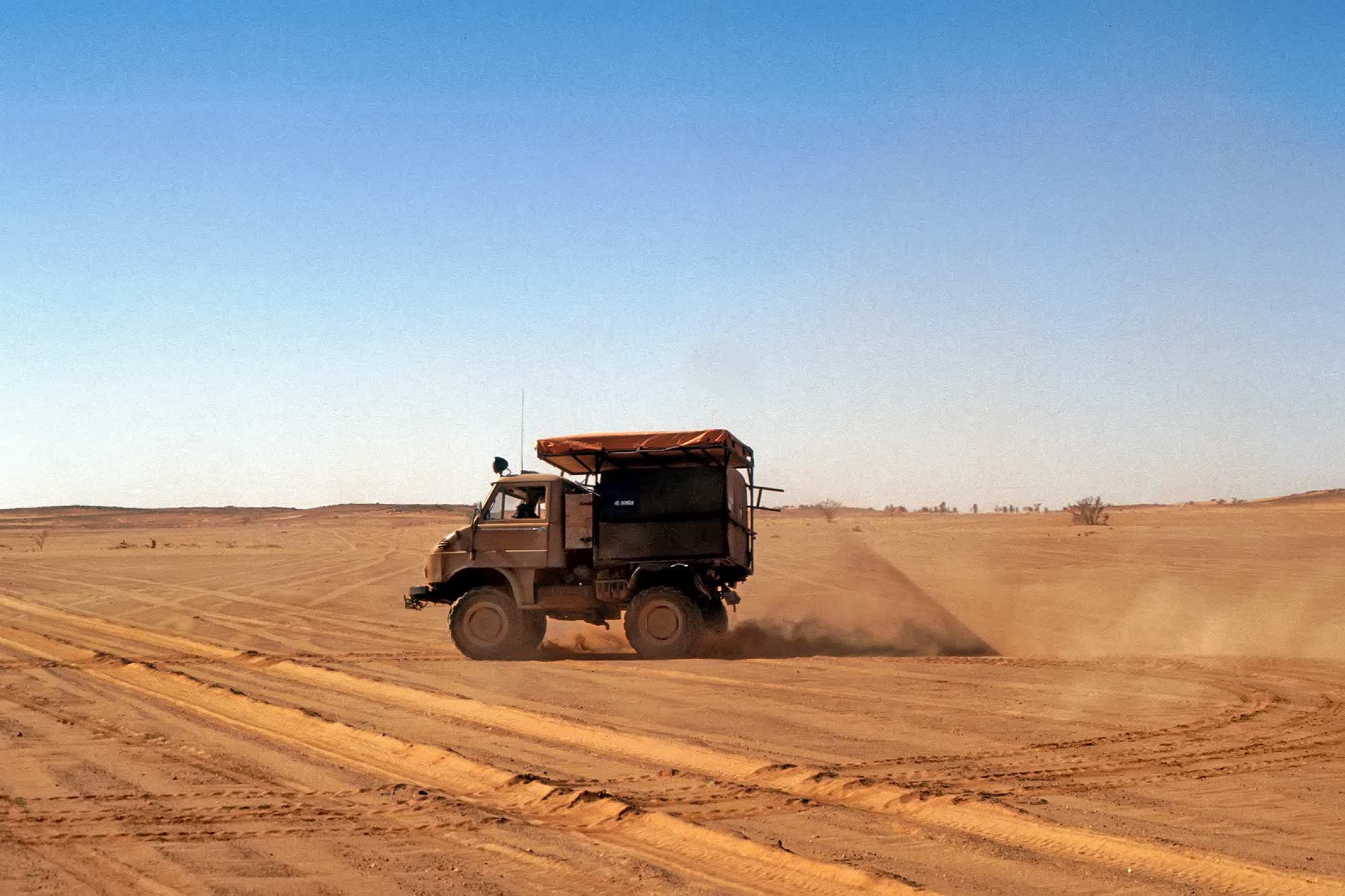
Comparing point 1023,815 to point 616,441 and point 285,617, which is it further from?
point 285,617

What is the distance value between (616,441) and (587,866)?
32.1ft

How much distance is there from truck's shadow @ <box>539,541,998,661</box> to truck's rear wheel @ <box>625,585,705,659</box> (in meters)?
0.40

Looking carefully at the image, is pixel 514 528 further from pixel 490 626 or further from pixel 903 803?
pixel 903 803

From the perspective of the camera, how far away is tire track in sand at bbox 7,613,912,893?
5.93m

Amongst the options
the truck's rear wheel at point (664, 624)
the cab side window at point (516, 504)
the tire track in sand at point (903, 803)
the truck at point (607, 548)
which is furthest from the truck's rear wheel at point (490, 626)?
the tire track in sand at point (903, 803)

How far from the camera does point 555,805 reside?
7.45 meters

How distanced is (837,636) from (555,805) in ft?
35.3

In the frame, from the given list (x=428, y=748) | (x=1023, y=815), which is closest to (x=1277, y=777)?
(x=1023, y=815)

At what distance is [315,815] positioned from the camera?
729 centimetres

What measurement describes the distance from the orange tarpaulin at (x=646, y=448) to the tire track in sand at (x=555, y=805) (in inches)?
212

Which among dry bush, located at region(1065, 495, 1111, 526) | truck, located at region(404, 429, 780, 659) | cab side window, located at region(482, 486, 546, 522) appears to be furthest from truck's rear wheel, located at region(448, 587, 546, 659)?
dry bush, located at region(1065, 495, 1111, 526)

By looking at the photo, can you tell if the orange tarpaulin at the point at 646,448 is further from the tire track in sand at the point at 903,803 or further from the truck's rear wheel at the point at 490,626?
the tire track in sand at the point at 903,803

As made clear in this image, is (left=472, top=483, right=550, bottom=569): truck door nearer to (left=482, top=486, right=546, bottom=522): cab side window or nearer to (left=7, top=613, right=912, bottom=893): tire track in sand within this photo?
(left=482, top=486, right=546, bottom=522): cab side window

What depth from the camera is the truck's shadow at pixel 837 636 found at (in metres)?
16.4
